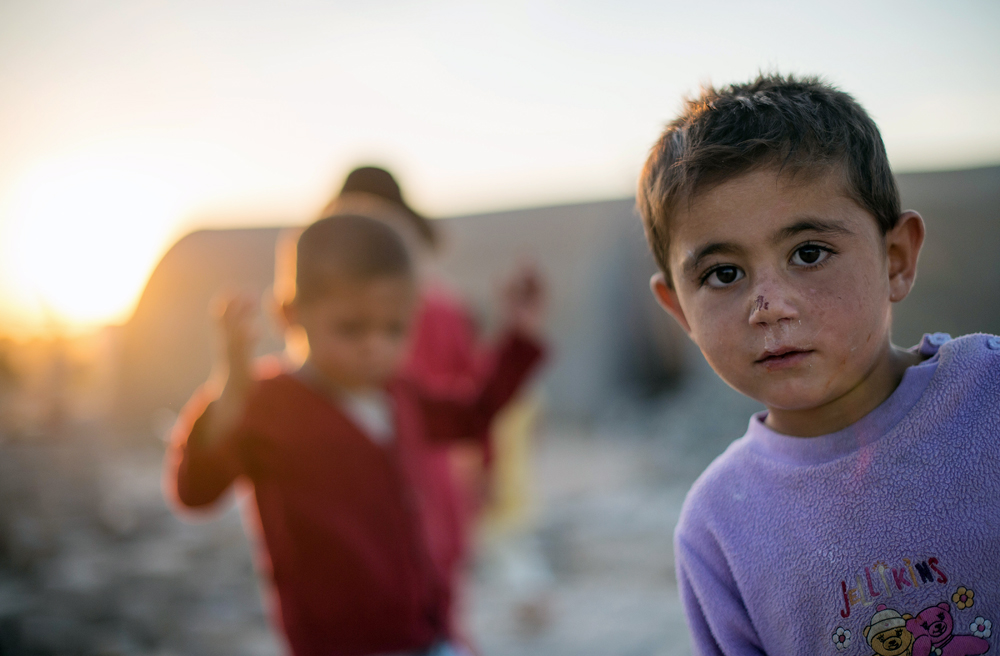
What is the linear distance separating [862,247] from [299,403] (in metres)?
1.45

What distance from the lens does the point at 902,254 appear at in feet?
3.40

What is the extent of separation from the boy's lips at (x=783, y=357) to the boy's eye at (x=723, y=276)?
12 centimetres

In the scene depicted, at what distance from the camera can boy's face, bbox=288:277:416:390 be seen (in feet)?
6.05

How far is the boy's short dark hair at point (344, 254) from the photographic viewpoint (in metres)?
1.87

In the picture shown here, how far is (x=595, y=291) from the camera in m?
12.1

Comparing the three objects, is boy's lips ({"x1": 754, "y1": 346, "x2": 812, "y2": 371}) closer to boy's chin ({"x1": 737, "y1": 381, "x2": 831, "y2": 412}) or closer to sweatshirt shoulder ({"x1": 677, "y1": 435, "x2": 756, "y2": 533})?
boy's chin ({"x1": 737, "y1": 381, "x2": 831, "y2": 412})

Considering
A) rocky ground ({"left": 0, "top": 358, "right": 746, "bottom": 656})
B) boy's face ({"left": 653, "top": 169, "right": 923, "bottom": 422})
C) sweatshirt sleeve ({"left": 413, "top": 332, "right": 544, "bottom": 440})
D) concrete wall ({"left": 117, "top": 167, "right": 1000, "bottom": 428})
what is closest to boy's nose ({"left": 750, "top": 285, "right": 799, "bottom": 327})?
boy's face ({"left": 653, "top": 169, "right": 923, "bottom": 422})

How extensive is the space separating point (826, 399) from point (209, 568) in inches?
207

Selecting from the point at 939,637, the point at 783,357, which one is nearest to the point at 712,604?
the point at 939,637

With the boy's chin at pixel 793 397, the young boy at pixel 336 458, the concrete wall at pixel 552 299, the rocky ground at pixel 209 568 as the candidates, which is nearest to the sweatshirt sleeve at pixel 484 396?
the young boy at pixel 336 458

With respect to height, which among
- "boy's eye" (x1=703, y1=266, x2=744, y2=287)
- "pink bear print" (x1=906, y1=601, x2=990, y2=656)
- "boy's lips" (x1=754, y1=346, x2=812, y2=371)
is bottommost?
"pink bear print" (x1=906, y1=601, x2=990, y2=656)

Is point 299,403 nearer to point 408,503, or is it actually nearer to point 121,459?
point 408,503

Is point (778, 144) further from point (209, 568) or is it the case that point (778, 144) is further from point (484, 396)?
point (209, 568)

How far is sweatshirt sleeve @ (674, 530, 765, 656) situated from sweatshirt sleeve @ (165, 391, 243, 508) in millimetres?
1172
